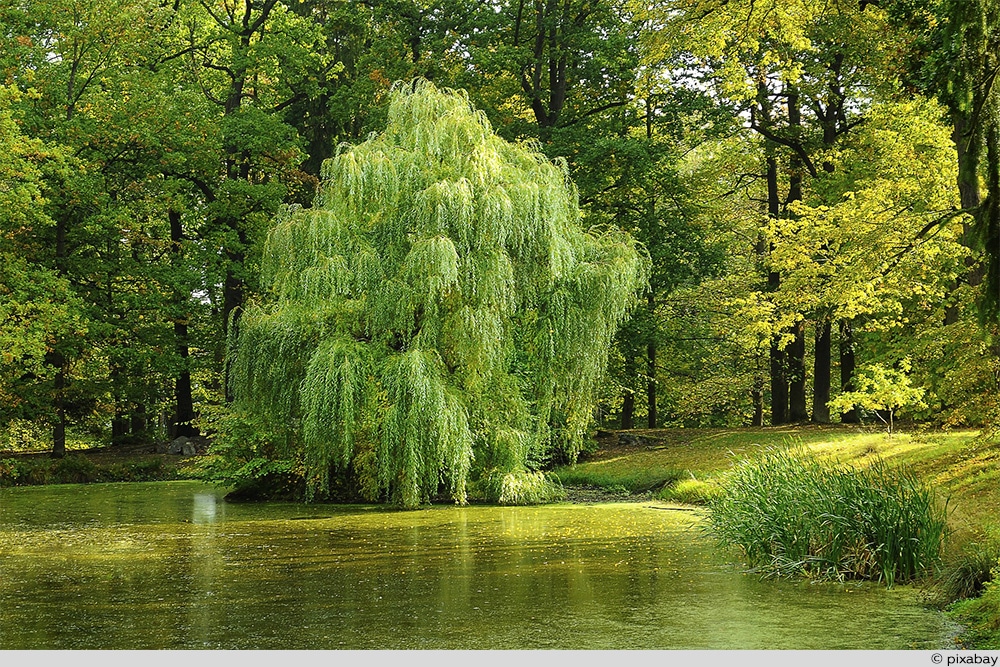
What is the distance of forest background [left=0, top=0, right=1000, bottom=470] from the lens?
23734 mm

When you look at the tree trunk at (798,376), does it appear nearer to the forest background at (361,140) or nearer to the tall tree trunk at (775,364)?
the forest background at (361,140)

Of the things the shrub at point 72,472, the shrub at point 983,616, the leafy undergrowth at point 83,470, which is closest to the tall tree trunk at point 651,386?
the leafy undergrowth at point 83,470

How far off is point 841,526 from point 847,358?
1937 cm

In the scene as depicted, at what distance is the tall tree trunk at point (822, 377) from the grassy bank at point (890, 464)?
1.03m

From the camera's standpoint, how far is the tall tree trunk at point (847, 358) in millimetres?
25595

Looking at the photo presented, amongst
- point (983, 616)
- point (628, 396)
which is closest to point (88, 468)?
point (628, 396)

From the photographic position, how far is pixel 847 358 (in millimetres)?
28328

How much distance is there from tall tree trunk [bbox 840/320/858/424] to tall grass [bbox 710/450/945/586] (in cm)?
1489

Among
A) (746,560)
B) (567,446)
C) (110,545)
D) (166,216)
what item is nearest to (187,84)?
(166,216)

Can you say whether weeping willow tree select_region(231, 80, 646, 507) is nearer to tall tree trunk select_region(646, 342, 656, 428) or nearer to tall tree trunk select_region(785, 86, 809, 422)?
tall tree trunk select_region(785, 86, 809, 422)

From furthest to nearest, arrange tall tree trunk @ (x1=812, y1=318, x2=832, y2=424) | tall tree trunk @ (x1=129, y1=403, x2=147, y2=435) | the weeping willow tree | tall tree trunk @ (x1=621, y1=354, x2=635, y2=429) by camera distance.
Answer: tall tree trunk @ (x1=129, y1=403, x2=147, y2=435)
tall tree trunk @ (x1=621, y1=354, x2=635, y2=429)
tall tree trunk @ (x1=812, y1=318, x2=832, y2=424)
the weeping willow tree

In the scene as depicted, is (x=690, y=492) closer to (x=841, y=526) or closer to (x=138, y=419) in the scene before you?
(x=841, y=526)

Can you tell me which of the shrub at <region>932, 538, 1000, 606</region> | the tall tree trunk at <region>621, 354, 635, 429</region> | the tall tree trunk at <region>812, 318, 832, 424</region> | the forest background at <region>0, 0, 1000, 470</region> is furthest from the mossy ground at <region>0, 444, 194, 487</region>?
the shrub at <region>932, 538, 1000, 606</region>

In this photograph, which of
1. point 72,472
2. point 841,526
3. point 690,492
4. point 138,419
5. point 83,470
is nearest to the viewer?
point 841,526
